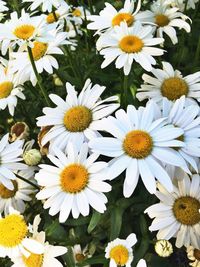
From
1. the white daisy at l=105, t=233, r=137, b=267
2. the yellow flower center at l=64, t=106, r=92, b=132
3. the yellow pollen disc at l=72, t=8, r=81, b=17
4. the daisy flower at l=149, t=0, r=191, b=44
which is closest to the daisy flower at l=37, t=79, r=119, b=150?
the yellow flower center at l=64, t=106, r=92, b=132

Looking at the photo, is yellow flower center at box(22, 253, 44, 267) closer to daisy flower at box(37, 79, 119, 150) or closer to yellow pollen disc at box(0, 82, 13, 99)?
daisy flower at box(37, 79, 119, 150)

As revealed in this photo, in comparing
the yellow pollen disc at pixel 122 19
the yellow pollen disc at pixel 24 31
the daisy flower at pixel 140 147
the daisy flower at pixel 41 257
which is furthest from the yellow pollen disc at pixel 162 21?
the daisy flower at pixel 41 257

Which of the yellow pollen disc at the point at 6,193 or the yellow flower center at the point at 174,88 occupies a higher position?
the yellow flower center at the point at 174,88

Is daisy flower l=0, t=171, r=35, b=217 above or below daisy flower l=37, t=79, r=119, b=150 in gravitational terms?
below

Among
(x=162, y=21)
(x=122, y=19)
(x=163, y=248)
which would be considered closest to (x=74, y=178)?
(x=163, y=248)

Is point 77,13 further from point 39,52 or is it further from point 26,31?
point 26,31

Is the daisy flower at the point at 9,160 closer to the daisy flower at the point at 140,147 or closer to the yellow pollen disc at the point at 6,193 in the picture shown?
the yellow pollen disc at the point at 6,193

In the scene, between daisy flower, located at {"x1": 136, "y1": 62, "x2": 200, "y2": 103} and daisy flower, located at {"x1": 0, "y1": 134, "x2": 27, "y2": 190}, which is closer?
daisy flower, located at {"x1": 0, "y1": 134, "x2": 27, "y2": 190}
